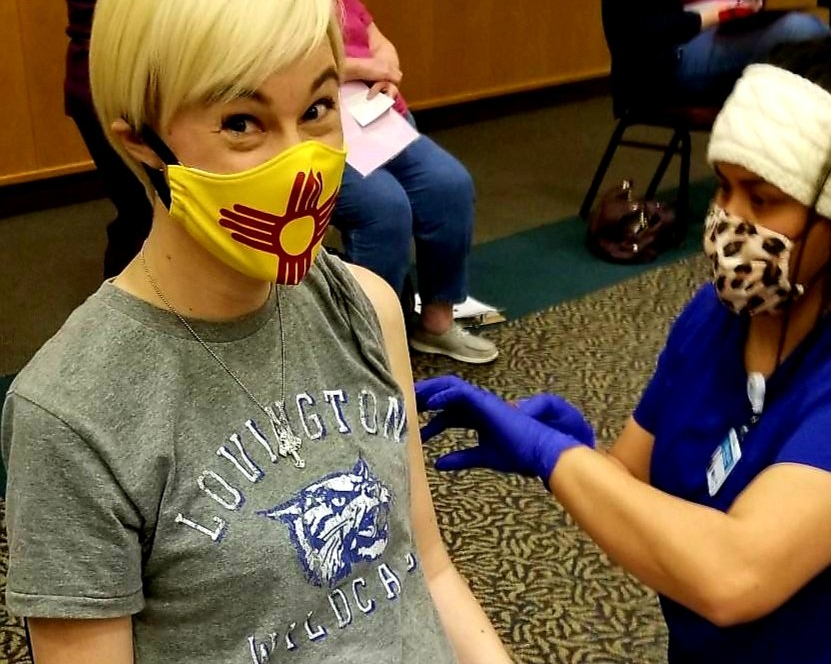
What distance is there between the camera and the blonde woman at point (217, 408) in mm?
896

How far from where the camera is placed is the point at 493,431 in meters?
1.40

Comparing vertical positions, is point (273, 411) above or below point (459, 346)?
above

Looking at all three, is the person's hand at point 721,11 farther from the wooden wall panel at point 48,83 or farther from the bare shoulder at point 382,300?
the bare shoulder at point 382,300

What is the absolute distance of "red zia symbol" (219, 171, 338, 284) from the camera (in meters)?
1.00

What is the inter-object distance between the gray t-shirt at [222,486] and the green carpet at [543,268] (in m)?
2.20

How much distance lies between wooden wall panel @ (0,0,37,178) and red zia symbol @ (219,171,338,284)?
2992 millimetres

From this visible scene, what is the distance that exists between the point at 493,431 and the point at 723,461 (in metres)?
0.29

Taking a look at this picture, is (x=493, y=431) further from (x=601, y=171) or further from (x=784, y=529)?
(x=601, y=171)

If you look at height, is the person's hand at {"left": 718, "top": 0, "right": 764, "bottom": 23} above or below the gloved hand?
below

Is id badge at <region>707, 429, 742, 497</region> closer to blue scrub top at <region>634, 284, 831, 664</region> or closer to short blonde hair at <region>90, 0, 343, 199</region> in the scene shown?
blue scrub top at <region>634, 284, 831, 664</region>

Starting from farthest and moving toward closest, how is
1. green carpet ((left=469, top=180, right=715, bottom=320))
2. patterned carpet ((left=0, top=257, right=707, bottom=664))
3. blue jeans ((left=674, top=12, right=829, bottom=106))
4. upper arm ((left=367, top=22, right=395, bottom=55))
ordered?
blue jeans ((left=674, top=12, right=829, bottom=106)) → green carpet ((left=469, top=180, right=715, bottom=320)) → upper arm ((left=367, top=22, right=395, bottom=55)) → patterned carpet ((left=0, top=257, right=707, bottom=664))

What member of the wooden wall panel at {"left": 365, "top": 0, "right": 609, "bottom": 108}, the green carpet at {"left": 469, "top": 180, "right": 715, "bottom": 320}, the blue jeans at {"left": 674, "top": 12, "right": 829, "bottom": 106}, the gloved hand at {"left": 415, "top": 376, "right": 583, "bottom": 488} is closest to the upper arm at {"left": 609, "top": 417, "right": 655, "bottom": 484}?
the gloved hand at {"left": 415, "top": 376, "right": 583, "bottom": 488}

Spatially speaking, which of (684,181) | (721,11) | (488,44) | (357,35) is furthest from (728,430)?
(488,44)

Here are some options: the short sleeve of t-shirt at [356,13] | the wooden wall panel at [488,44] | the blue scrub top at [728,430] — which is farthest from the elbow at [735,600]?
the wooden wall panel at [488,44]
